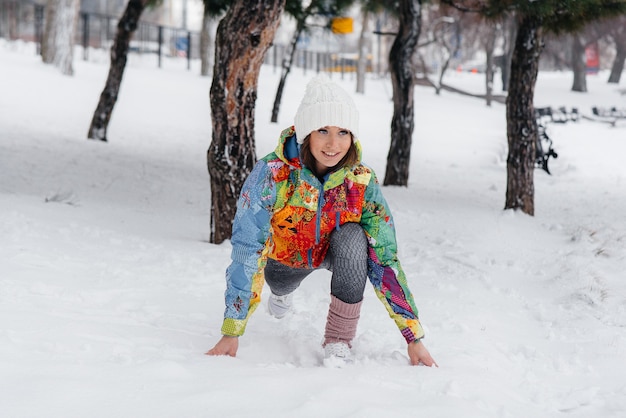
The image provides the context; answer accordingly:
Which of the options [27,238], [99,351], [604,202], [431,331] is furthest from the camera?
[604,202]

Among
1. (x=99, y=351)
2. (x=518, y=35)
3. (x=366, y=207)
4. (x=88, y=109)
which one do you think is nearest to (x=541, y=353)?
(x=366, y=207)

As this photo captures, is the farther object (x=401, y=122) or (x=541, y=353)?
(x=401, y=122)

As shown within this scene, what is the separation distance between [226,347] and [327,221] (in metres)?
0.61

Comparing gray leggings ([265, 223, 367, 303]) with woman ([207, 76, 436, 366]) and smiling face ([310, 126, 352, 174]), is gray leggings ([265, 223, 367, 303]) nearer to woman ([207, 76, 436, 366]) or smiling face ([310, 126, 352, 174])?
woman ([207, 76, 436, 366])

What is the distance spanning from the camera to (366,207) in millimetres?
2811

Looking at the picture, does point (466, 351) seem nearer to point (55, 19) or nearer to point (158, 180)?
point (158, 180)

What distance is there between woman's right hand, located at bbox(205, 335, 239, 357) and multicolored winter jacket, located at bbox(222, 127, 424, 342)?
0.04 m

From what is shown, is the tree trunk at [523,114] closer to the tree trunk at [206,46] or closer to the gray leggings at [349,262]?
the gray leggings at [349,262]

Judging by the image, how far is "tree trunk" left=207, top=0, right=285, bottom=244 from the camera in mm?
4801

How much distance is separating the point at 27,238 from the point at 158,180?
3362mm

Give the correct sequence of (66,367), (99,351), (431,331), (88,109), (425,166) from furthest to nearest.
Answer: (88,109) → (425,166) → (431,331) → (99,351) → (66,367)

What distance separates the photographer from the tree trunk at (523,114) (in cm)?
686

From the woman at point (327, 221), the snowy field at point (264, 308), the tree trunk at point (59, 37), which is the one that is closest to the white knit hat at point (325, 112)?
the woman at point (327, 221)

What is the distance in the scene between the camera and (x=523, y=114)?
6.99 m
